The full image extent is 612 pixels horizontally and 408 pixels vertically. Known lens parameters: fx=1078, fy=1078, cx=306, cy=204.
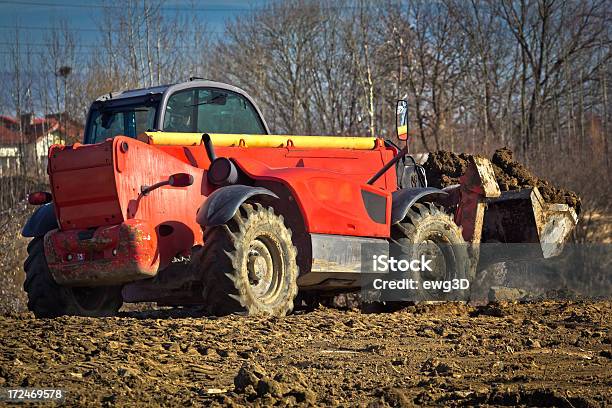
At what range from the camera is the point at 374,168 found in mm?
11867

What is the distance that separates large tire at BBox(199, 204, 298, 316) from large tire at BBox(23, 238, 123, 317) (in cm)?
168

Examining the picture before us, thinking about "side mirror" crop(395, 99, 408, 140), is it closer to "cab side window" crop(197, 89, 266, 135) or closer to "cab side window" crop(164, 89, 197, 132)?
"cab side window" crop(197, 89, 266, 135)

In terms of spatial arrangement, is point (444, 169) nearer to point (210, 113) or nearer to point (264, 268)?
point (210, 113)

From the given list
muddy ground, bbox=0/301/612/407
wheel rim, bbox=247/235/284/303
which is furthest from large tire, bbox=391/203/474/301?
wheel rim, bbox=247/235/284/303

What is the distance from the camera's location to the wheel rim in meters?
9.47

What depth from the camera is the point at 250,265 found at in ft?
31.0

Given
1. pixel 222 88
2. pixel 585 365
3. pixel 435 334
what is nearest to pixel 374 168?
pixel 222 88

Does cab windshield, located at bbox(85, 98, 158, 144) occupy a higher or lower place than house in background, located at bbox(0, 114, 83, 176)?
lower

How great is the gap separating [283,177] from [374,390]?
4166 millimetres

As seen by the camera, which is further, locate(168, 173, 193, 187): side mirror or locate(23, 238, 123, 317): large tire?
locate(23, 238, 123, 317): large tire

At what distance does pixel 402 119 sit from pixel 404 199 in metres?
1.19

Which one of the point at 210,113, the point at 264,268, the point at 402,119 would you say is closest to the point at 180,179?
the point at 264,268

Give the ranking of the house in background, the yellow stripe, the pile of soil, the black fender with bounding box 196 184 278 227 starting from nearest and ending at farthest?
the black fender with bounding box 196 184 278 227, the yellow stripe, the pile of soil, the house in background

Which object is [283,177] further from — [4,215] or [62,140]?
[62,140]
